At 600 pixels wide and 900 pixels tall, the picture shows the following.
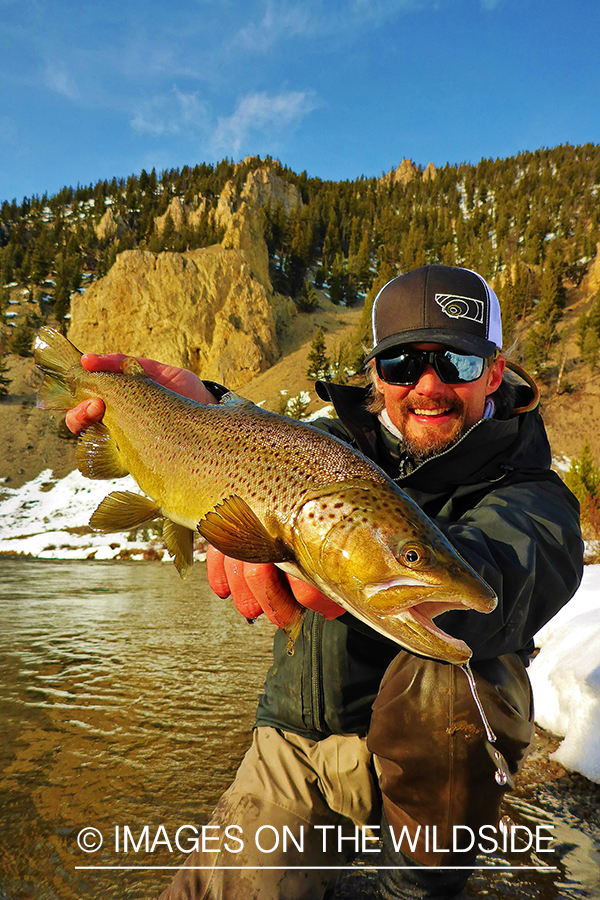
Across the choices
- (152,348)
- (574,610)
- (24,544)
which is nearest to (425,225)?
(152,348)

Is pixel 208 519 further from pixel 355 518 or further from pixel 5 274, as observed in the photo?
pixel 5 274

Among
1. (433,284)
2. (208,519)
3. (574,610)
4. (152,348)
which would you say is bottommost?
(574,610)

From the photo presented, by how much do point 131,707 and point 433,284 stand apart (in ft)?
14.0

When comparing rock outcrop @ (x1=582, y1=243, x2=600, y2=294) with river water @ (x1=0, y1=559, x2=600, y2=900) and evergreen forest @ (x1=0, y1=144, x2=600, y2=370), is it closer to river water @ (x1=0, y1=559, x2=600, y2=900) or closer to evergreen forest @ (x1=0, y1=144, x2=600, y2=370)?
evergreen forest @ (x1=0, y1=144, x2=600, y2=370)

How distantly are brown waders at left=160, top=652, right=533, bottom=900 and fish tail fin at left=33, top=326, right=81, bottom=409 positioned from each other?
2382mm

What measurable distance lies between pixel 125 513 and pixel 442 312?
2065 millimetres

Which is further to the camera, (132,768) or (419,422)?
(132,768)

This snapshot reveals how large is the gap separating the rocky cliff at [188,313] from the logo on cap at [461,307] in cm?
4188

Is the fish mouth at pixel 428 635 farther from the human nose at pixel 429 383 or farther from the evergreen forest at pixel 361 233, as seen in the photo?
the evergreen forest at pixel 361 233

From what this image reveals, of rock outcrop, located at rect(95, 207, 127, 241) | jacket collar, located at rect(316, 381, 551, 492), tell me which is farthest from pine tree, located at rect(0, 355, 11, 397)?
jacket collar, located at rect(316, 381, 551, 492)

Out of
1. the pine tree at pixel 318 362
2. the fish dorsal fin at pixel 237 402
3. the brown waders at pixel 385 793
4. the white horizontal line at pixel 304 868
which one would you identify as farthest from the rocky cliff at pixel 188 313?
the brown waders at pixel 385 793

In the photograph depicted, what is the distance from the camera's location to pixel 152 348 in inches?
1747

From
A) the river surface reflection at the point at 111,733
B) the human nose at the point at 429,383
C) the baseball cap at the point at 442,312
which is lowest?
the river surface reflection at the point at 111,733

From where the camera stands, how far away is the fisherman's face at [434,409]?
9.41ft
